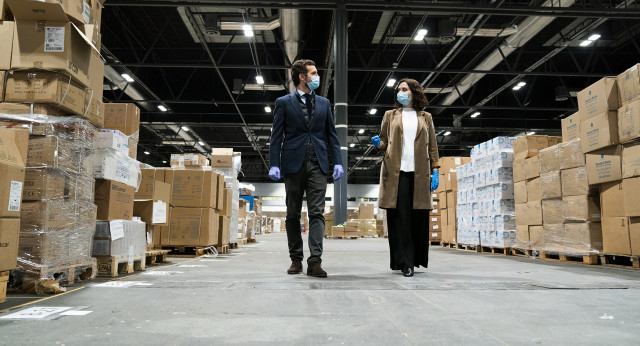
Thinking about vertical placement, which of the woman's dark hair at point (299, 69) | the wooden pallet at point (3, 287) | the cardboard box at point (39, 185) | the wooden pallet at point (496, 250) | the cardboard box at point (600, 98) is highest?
the cardboard box at point (600, 98)

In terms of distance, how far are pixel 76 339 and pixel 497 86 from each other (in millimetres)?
15654

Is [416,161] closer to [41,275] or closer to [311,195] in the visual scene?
[311,195]

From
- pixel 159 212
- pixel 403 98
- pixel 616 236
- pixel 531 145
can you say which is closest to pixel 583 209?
pixel 616 236

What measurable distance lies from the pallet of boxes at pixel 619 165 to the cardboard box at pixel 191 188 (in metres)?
5.28

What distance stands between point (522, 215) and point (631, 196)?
218 centimetres

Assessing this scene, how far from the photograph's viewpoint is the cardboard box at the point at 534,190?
20.7 ft

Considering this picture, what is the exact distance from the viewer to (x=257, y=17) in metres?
10.5

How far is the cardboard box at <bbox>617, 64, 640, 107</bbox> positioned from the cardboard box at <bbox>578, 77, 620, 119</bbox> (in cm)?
7

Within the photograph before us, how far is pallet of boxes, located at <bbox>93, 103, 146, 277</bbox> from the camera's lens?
3473 mm

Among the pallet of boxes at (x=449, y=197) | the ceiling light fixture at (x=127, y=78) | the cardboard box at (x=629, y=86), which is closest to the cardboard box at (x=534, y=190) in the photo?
the cardboard box at (x=629, y=86)

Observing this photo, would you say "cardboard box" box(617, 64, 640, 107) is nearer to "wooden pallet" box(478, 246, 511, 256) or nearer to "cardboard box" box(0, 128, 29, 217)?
"wooden pallet" box(478, 246, 511, 256)

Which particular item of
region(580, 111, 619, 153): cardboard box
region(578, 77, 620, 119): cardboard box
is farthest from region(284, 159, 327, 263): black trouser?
region(578, 77, 620, 119): cardboard box

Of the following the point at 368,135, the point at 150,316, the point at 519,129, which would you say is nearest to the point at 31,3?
the point at 150,316

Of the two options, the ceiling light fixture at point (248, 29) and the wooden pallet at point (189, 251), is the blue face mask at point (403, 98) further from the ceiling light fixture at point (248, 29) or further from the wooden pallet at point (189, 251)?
the ceiling light fixture at point (248, 29)
